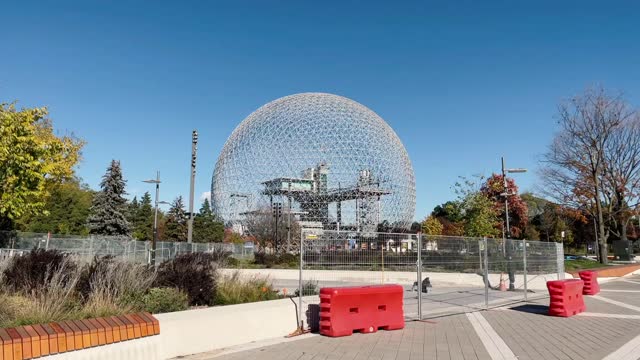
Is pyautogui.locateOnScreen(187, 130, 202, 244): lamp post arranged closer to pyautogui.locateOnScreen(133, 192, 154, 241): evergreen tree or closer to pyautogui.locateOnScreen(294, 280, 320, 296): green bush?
pyautogui.locateOnScreen(294, 280, 320, 296): green bush

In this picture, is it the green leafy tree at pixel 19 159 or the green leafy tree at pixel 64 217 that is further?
the green leafy tree at pixel 64 217

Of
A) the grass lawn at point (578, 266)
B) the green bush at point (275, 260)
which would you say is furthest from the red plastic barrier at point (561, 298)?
the grass lawn at point (578, 266)

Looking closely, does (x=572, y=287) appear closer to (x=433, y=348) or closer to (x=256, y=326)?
(x=433, y=348)

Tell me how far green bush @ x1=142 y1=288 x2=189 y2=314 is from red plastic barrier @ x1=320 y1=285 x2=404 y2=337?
2.54 m

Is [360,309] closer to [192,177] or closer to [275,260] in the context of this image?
[192,177]

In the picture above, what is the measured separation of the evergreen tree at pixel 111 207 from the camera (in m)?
47.2

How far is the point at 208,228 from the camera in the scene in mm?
69500

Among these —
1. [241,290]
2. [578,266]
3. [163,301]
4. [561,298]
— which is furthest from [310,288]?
[578,266]

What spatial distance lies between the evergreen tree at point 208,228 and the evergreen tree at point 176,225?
10.3 feet

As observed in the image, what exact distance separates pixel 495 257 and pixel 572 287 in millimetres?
2527

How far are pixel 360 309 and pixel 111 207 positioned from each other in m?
44.4

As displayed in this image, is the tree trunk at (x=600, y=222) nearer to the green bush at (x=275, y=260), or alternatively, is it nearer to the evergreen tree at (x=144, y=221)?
the green bush at (x=275, y=260)

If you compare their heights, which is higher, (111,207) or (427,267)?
(111,207)

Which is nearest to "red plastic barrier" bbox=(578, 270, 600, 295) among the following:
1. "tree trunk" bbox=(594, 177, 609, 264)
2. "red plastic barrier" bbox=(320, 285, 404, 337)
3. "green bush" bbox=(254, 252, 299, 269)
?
"red plastic barrier" bbox=(320, 285, 404, 337)
